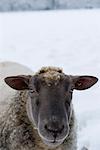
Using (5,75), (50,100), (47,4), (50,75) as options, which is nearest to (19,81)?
(50,75)

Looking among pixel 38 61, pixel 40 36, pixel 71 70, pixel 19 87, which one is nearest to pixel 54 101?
pixel 19 87

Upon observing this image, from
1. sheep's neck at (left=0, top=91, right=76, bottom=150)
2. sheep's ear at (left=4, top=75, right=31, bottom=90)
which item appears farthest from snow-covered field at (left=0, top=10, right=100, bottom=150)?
sheep's ear at (left=4, top=75, right=31, bottom=90)

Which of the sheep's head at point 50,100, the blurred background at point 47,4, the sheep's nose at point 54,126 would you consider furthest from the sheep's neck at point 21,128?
the blurred background at point 47,4

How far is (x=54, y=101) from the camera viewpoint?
11.7ft

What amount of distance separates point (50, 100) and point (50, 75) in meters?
0.22

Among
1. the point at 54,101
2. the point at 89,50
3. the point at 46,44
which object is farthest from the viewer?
the point at 46,44

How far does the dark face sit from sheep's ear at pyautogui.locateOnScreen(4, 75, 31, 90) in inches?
4.2

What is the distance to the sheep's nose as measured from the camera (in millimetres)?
3420

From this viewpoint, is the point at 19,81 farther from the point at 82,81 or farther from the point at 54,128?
the point at 54,128

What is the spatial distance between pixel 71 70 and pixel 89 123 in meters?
2.91

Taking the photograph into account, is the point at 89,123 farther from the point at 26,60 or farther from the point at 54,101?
the point at 26,60

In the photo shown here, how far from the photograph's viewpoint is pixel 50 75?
3723 mm

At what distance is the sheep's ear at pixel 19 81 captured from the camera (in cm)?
387

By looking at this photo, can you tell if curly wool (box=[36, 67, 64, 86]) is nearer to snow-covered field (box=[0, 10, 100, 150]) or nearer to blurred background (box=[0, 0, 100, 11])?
snow-covered field (box=[0, 10, 100, 150])
